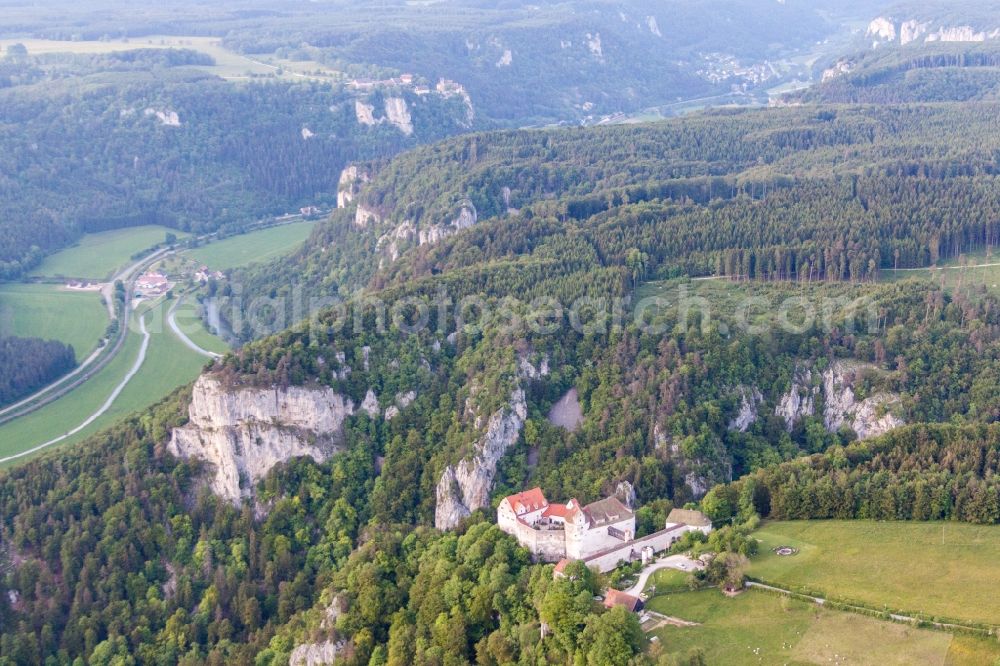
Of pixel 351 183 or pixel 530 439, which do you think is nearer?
pixel 530 439

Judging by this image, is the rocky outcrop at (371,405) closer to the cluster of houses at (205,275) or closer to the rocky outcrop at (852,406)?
the rocky outcrop at (852,406)

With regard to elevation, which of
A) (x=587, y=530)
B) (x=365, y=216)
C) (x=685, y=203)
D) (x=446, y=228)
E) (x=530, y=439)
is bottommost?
(x=530, y=439)

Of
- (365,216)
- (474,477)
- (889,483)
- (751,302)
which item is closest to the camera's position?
(889,483)

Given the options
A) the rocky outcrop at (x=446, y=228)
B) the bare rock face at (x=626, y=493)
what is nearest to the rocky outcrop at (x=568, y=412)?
the bare rock face at (x=626, y=493)

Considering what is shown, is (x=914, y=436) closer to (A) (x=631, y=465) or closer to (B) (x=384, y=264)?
(A) (x=631, y=465)

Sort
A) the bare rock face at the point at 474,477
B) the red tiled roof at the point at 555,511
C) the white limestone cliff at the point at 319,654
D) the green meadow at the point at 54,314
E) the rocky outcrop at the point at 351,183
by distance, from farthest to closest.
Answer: the rocky outcrop at the point at 351,183
the green meadow at the point at 54,314
the bare rock face at the point at 474,477
the white limestone cliff at the point at 319,654
the red tiled roof at the point at 555,511

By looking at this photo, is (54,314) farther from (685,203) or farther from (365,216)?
(685,203)

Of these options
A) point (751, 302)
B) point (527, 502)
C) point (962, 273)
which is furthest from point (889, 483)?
point (962, 273)
